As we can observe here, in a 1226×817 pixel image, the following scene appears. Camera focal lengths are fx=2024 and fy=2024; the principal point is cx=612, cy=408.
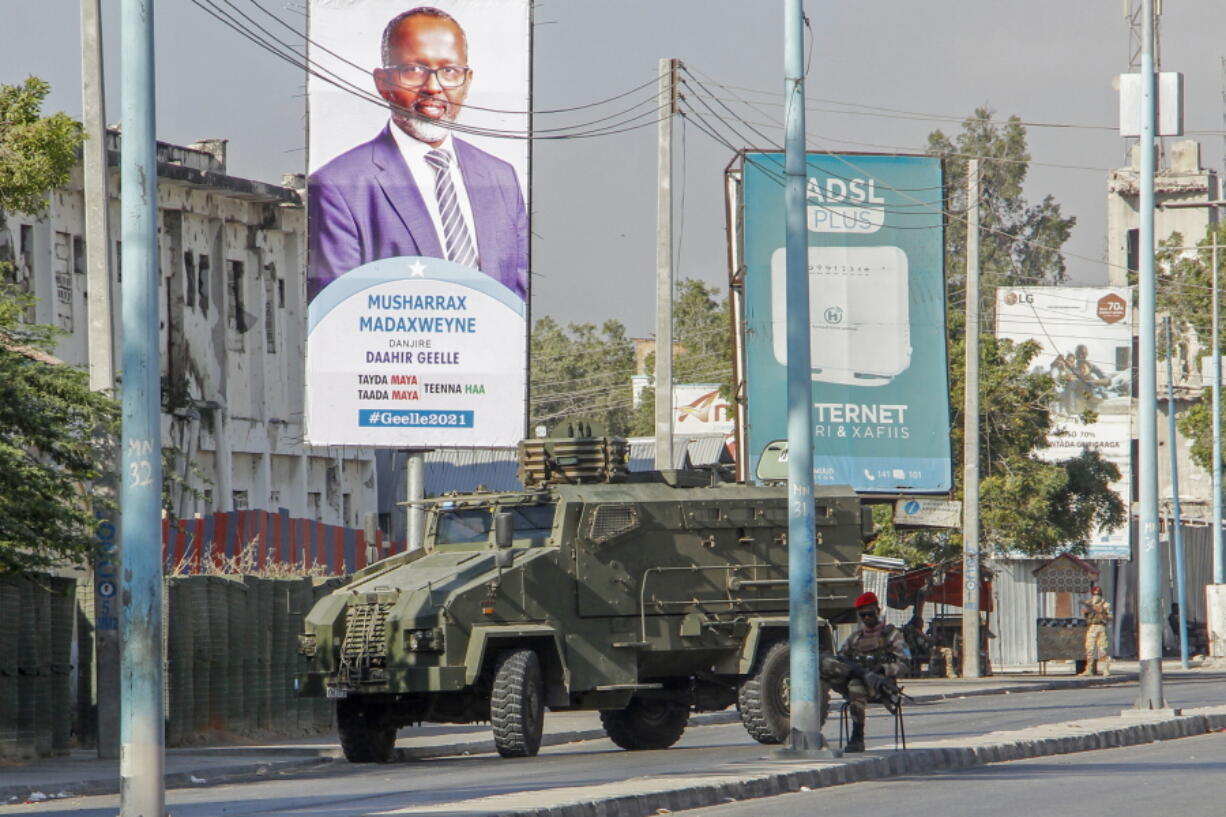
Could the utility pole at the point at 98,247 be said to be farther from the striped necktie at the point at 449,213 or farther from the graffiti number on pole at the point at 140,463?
the graffiti number on pole at the point at 140,463

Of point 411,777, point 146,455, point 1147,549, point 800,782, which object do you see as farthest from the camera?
point 1147,549

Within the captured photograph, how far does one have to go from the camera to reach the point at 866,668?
57.7 ft

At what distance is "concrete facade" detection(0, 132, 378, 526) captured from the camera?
35375 millimetres

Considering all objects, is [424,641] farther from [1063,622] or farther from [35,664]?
[1063,622]

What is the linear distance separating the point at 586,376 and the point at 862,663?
62961 mm

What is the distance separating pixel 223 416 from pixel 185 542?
1089 cm

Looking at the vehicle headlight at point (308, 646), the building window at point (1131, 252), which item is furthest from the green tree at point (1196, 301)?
the vehicle headlight at point (308, 646)

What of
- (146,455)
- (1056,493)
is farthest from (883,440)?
(146,455)

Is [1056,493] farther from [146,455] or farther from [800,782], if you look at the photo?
[146,455]

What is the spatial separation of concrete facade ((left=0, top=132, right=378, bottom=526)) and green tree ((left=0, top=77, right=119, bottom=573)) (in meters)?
15.9

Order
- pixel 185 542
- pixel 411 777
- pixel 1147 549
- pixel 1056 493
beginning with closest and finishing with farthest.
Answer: pixel 411 777, pixel 1147 549, pixel 185 542, pixel 1056 493

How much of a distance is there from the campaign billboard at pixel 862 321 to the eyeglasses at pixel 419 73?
10049mm

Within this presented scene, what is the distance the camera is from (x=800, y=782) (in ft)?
51.5

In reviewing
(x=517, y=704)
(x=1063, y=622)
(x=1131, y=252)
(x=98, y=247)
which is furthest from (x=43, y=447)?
(x=1131, y=252)
